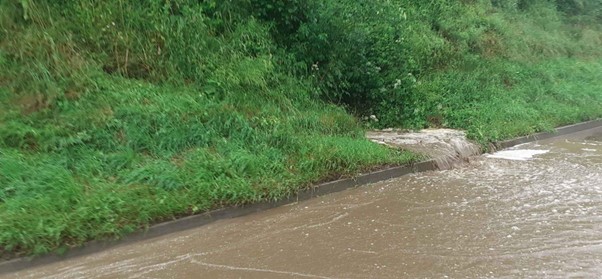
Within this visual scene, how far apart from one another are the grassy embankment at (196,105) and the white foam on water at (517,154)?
1.72ft

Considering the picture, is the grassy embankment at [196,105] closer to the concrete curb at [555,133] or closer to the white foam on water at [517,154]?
the concrete curb at [555,133]

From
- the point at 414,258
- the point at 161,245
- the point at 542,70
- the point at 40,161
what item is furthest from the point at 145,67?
the point at 542,70

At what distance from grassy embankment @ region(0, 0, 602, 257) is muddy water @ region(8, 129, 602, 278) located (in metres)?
0.43

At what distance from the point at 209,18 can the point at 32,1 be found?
114 inches

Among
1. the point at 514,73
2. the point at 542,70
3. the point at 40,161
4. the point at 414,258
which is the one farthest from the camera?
the point at 542,70

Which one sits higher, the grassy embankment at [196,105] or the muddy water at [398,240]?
the grassy embankment at [196,105]

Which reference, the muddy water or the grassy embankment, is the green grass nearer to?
the grassy embankment

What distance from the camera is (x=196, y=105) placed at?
7898mm

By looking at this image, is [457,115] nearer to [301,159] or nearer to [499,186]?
[499,186]

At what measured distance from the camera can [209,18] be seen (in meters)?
9.83

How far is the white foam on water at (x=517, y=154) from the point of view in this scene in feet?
32.1

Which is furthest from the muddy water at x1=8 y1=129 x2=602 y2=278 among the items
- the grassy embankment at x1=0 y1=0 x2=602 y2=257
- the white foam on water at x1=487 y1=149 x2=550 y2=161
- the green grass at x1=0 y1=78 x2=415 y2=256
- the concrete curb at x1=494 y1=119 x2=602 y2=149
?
the concrete curb at x1=494 y1=119 x2=602 y2=149

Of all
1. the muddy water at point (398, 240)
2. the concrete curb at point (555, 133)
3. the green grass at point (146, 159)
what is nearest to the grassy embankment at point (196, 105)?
the green grass at point (146, 159)

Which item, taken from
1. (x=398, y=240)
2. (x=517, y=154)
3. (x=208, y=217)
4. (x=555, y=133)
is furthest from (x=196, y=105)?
(x=555, y=133)
